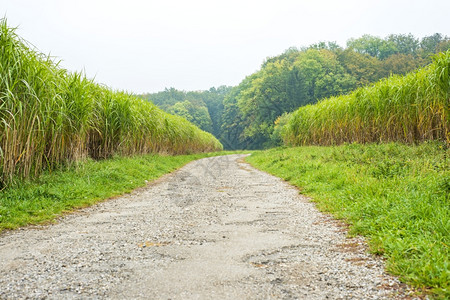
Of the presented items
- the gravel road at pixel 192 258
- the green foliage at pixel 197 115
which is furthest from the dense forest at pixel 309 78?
the gravel road at pixel 192 258

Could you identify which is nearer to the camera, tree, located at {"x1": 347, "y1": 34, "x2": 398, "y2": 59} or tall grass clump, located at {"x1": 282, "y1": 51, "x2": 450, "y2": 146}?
tall grass clump, located at {"x1": 282, "y1": 51, "x2": 450, "y2": 146}

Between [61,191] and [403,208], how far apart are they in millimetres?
4851

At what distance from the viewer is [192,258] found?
8.39 feet

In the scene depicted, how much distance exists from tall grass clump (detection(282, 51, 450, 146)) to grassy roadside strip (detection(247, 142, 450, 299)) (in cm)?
80

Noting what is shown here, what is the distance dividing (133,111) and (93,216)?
6.42 m

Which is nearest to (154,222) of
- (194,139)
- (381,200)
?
(381,200)

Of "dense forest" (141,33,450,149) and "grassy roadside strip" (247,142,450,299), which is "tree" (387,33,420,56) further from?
"grassy roadside strip" (247,142,450,299)

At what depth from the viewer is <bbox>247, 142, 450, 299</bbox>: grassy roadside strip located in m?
2.12

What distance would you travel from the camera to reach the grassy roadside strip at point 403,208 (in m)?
2.12

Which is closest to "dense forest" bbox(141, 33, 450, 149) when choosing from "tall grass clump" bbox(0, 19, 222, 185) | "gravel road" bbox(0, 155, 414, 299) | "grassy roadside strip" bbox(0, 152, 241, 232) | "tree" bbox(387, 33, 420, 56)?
"tree" bbox(387, 33, 420, 56)

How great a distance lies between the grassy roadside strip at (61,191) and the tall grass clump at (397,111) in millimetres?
6928

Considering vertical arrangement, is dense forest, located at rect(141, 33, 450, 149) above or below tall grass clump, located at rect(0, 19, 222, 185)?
above

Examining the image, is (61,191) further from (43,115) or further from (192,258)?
(192,258)

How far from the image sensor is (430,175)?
4387 millimetres
